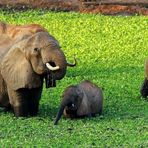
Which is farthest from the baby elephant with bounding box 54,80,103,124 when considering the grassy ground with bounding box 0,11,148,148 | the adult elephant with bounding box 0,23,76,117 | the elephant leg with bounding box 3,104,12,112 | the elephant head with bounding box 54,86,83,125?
the elephant leg with bounding box 3,104,12,112

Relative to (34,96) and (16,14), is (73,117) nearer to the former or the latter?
(34,96)

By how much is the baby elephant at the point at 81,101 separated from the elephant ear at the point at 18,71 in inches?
18.0

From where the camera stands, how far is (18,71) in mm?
14031

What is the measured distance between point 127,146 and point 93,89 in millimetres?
3135

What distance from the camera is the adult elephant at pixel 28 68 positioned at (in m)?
13.4

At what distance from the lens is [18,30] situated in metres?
14.9

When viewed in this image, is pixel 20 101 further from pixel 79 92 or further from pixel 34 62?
pixel 79 92

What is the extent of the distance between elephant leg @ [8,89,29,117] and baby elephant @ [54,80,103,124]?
57 centimetres

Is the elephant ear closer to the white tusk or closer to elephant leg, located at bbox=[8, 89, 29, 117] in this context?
elephant leg, located at bbox=[8, 89, 29, 117]

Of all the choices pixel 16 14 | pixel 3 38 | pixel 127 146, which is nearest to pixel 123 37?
pixel 16 14

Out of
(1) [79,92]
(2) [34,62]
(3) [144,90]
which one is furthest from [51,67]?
(3) [144,90]

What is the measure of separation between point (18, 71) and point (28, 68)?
8.4 inches

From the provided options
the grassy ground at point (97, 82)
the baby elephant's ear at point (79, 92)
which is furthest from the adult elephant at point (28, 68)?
the baby elephant's ear at point (79, 92)

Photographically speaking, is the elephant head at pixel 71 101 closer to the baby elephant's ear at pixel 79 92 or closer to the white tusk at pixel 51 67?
the baby elephant's ear at pixel 79 92
